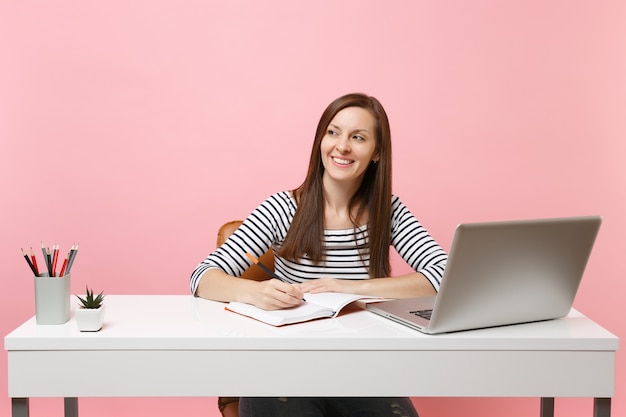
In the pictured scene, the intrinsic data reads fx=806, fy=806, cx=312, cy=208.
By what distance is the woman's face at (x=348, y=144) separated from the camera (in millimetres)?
2346

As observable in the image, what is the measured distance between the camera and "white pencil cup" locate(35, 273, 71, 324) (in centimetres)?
172

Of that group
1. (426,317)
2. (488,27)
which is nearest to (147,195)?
(488,27)

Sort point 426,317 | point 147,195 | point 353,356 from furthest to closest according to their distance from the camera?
point 147,195
point 426,317
point 353,356

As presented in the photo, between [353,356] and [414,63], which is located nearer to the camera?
[353,356]

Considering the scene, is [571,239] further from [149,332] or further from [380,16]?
[380,16]

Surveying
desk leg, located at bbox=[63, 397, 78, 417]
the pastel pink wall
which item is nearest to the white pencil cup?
desk leg, located at bbox=[63, 397, 78, 417]

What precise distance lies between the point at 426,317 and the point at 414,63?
5.97ft

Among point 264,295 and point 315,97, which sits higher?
point 315,97

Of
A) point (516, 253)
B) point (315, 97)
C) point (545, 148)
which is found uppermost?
point (315, 97)

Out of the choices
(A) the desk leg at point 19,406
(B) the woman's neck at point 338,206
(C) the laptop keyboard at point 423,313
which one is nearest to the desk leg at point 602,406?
(C) the laptop keyboard at point 423,313

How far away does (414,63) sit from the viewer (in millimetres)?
3383

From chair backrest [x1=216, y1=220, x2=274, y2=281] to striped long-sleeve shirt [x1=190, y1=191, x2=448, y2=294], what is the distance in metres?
0.02

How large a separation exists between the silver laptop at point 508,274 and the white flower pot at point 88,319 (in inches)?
25.0

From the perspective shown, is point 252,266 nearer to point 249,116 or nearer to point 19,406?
point 19,406
